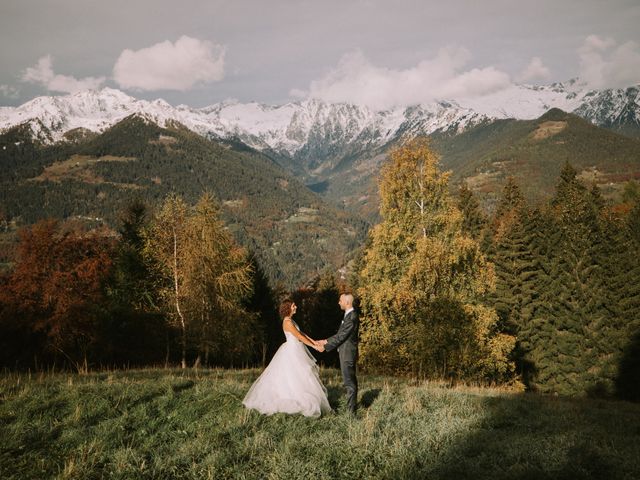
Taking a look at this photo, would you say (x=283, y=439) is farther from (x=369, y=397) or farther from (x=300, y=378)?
(x=369, y=397)

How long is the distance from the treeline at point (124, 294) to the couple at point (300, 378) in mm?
16291

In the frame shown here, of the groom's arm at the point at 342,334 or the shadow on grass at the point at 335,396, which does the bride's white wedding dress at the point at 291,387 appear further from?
the shadow on grass at the point at 335,396

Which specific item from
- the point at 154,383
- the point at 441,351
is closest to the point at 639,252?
the point at 441,351

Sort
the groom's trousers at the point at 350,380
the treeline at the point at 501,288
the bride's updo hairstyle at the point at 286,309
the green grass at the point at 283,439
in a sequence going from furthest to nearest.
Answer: the treeline at the point at 501,288 → the bride's updo hairstyle at the point at 286,309 → the groom's trousers at the point at 350,380 → the green grass at the point at 283,439

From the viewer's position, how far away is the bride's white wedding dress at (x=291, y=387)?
827 cm

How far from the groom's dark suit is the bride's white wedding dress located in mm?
557

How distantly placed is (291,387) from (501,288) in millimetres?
34876

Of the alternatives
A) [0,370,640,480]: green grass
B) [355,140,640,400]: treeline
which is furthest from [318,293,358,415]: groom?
[355,140,640,400]: treeline

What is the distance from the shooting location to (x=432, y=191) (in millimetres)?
18297

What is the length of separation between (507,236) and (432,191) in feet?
84.9

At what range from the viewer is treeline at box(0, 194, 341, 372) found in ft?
81.8

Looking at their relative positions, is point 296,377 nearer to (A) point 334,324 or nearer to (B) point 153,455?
(B) point 153,455

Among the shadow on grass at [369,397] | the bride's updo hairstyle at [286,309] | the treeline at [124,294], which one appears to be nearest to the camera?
the bride's updo hairstyle at [286,309]

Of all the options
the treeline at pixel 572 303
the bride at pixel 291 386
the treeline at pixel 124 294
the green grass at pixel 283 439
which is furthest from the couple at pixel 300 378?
the treeline at pixel 572 303
